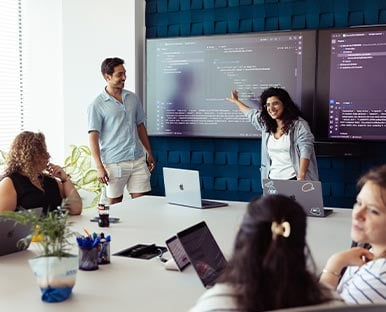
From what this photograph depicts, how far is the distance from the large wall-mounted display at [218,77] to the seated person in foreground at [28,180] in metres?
2.00

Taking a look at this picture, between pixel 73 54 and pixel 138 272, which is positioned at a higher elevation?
pixel 73 54

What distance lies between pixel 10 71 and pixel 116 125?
125 cm

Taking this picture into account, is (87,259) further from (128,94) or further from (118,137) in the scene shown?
(128,94)

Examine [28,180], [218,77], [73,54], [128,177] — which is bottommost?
[128,177]

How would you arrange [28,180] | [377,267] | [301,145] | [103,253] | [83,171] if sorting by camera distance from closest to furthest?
[377,267] → [103,253] → [28,180] → [301,145] → [83,171]

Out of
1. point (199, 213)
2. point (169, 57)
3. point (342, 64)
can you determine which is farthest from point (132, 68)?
point (199, 213)

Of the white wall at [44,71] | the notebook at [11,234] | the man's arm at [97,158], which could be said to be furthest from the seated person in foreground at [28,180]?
the white wall at [44,71]

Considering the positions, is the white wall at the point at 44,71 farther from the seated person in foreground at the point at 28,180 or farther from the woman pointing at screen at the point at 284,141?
the seated person in foreground at the point at 28,180

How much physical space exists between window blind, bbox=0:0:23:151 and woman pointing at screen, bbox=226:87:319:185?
232cm

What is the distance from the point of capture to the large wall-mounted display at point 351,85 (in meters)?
4.05

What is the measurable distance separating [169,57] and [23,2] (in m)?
1.48

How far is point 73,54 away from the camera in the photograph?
5.09 meters

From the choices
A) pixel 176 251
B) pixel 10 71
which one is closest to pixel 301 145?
pixel 176 251

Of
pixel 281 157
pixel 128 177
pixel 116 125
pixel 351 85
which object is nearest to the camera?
pixel 281 157
